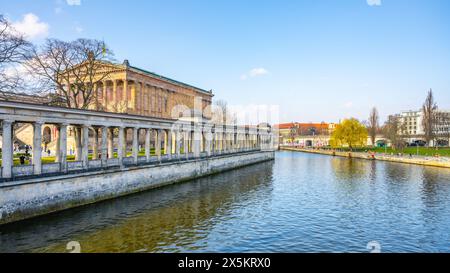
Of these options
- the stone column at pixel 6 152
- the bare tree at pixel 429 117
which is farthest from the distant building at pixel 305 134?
the stone column at pixel 6 152

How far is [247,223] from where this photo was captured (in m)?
19.0

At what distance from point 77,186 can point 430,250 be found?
20.7 metres

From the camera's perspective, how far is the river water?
1507 cm

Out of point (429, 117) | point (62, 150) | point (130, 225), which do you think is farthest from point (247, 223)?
Answer: point (429, 117)

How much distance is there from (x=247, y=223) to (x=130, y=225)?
22.1 feet

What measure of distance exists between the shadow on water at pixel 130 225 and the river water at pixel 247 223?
4 centimetres

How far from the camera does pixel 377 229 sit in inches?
709

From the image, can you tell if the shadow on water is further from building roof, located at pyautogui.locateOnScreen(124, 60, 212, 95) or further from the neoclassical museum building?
building roof, located at pyautogui.locateOnScreen(124, 60, 212, 95)

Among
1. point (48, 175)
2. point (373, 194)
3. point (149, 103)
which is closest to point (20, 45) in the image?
point (48, 175)

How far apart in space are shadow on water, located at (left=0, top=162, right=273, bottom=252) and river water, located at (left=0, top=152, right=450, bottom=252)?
0.04 metres

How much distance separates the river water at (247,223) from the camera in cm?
1507
